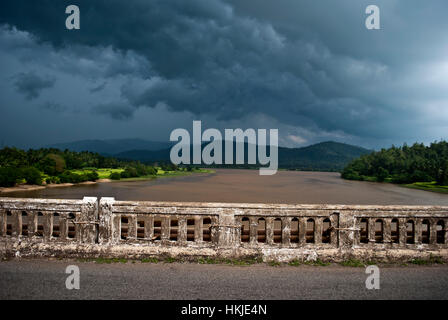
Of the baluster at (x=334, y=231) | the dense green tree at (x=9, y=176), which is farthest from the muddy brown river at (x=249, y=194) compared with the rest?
the baluster at (x=334, y=231)

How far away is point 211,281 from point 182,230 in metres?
1.63

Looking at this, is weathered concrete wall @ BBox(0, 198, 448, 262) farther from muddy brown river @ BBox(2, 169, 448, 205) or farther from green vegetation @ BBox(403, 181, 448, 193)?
green vegetation @ BBox(403, 181, 448, 193)

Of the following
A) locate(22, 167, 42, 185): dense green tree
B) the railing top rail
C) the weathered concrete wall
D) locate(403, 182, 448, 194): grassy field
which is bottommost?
locate(403, 182, 448, 194): grassy field

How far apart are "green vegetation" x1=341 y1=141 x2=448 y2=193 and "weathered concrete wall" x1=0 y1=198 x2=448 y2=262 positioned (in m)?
79.3

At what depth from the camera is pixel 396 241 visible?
7145 millimetres

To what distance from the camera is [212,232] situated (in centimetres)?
674

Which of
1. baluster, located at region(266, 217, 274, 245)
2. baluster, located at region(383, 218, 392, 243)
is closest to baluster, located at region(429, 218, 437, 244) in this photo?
baluster, located at region(383, 218, 392, 243)

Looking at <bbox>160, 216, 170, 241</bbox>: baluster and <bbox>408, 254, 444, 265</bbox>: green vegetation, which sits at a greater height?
<bbox>160, 216, 170, 241</bbox>: baluster

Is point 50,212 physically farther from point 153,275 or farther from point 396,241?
point 396,241

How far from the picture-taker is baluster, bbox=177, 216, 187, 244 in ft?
22.1

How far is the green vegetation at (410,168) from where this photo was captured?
3014 inches
